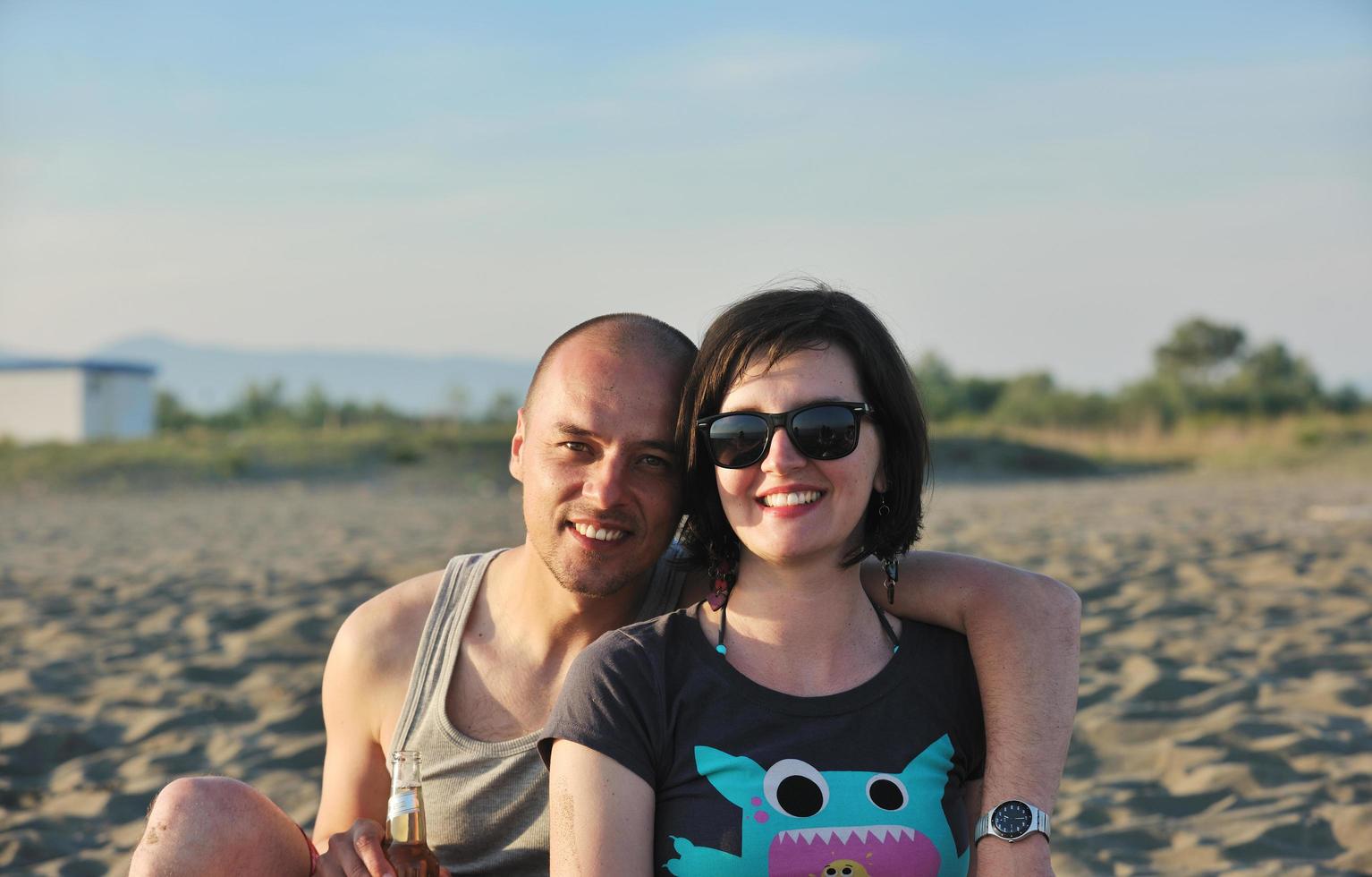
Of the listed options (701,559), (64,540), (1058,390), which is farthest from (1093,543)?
(1058,390)

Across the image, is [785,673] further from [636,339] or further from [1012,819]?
[636,339]

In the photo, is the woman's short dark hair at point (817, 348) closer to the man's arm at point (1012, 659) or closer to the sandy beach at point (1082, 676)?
the man's arm at point (1012, 659)

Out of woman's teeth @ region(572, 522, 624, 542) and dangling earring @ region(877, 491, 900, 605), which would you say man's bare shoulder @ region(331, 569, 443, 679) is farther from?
dangling earring @ region(877, 491, 900, 605)

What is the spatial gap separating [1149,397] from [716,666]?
3629 centimetres

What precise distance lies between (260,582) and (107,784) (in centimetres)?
386

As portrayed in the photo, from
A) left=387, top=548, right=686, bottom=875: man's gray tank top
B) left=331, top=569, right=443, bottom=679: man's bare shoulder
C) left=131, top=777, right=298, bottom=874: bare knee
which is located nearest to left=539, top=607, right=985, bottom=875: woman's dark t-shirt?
left=387, top=548, right=686, bottom=875: man's gray tank top

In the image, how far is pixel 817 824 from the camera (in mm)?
2100

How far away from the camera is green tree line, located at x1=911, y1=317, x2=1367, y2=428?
34094 millimetres

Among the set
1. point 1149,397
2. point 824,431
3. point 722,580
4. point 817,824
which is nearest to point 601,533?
point 722,580

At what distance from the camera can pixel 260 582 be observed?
8406 mm

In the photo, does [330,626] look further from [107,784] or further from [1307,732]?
[1307,732]

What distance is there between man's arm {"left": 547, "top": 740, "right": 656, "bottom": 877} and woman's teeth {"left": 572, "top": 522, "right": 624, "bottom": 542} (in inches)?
23.8

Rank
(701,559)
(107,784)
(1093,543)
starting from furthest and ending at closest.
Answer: (1093,543) < (107,784) < (701,559)

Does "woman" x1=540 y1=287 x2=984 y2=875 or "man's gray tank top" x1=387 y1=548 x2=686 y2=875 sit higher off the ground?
"woman" x1=540 y1=287 x2=984 y2=875
